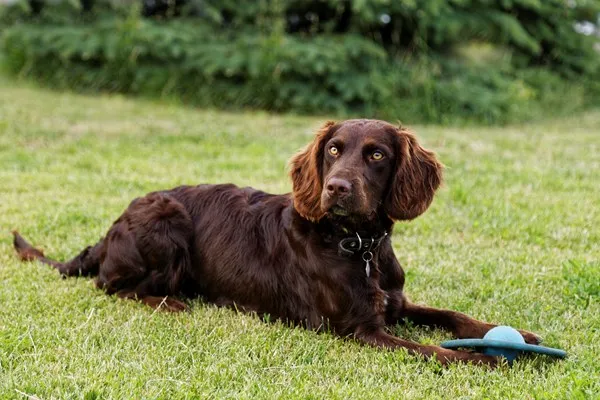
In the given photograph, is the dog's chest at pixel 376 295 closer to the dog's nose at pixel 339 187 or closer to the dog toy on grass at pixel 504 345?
the dog toy on grass at pixel 504 345

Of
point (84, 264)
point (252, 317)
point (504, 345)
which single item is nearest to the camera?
point (504, 345)

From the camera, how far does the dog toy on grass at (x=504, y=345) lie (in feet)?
10.9

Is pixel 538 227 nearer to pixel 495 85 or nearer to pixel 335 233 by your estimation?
pixel 335 233

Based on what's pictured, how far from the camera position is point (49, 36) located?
40.7ft

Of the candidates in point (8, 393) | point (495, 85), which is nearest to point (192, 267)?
point (8, 393)

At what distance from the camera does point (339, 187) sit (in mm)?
3541

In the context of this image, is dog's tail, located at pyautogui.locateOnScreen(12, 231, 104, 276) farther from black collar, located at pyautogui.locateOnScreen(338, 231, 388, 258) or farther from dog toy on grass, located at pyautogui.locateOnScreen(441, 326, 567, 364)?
dog toy on grass, located at pyautogui.locateOnScreen(441, 326, 567, 364)

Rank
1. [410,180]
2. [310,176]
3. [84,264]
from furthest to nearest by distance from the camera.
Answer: [84,264] → [310,176] → [410,180]

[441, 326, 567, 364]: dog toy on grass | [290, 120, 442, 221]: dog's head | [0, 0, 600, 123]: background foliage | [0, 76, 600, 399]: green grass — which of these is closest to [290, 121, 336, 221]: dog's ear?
[290, 120, 442, 221]: dog's head

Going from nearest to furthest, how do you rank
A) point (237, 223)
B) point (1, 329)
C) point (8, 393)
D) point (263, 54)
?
point (8, 393), point (1, 329), point (237, 223), point (263, 54)

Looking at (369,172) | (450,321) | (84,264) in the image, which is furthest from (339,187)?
(84,264)

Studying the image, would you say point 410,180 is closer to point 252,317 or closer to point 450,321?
point 450,321

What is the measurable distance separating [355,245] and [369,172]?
15.0 inches

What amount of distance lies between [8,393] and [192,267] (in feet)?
5.20
